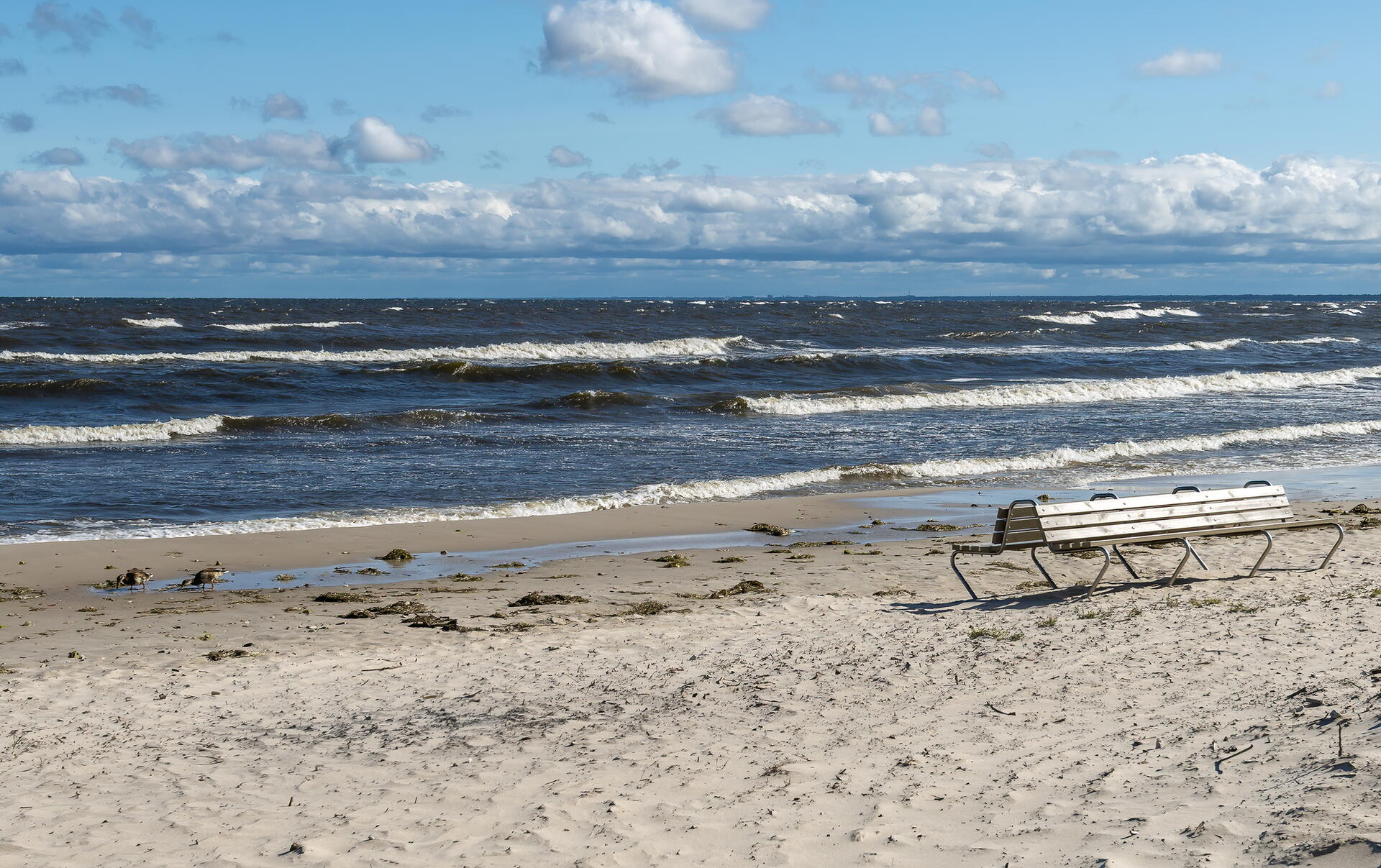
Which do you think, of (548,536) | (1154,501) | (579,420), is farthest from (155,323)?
(1154,501)

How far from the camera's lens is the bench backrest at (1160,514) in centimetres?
798

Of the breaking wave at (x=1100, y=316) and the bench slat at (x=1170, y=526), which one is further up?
the breaking wave at (x=1100, y=316)

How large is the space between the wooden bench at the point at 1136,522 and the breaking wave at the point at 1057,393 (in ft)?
51.7

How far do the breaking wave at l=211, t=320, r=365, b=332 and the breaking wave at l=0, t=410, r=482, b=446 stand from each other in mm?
29439

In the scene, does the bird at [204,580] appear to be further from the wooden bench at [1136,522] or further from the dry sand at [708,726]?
the wooden bench at [1136,522]

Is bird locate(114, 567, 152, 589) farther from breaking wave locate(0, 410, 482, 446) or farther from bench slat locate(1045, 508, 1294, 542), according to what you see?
breaking wave locate(0, 410, 482, 446)

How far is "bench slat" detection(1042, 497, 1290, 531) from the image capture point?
7.98 m

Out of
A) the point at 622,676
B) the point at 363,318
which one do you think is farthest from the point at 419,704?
the point at 363,318

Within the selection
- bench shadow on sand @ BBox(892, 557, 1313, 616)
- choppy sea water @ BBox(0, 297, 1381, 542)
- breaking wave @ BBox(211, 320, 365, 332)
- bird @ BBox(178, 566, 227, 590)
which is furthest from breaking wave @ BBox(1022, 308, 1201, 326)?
bird @ BBox(178, 566, 227, 590)

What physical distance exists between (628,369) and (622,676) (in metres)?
25.6

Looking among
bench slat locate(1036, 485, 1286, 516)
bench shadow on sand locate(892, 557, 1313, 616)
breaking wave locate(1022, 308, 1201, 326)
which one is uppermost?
breaking wave locate(1022, 308, 1201, 326)

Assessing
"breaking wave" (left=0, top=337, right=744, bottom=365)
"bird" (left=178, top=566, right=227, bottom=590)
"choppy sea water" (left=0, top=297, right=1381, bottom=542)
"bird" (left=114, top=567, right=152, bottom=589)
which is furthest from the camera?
"breaking wave" (left=0, top=337, right=744, bottom=365)

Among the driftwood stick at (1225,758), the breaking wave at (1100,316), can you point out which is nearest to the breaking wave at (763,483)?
the driftwood stick at (1225,758)

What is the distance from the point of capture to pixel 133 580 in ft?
29.4
